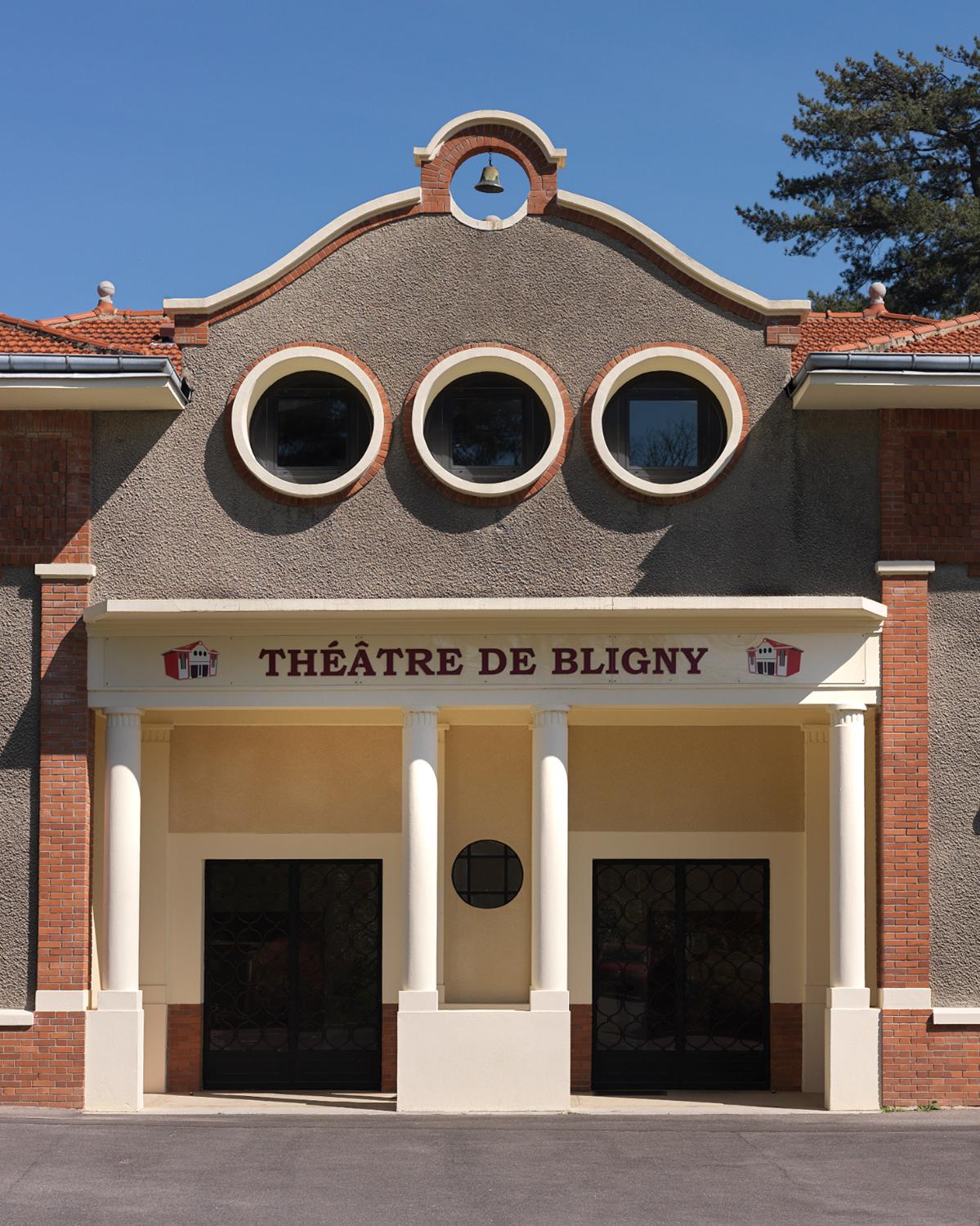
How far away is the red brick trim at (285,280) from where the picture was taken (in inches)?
643

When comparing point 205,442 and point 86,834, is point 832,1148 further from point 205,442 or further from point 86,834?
point 205,442

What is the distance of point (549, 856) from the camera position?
15.8 metres

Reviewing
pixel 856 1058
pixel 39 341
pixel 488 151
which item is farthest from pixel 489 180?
pixel 856 1058

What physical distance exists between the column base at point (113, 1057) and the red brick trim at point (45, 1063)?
0.08m

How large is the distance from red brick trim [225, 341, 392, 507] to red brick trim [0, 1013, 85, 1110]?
→ 5.58m

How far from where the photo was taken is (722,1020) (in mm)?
17828

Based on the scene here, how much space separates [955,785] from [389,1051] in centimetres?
684

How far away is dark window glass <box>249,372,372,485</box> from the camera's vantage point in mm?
16500

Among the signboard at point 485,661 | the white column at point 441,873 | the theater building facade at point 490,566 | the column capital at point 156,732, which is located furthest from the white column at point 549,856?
the column capital at point 156,732

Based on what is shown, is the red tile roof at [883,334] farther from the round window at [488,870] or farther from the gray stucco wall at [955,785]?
the round window at [488,870]

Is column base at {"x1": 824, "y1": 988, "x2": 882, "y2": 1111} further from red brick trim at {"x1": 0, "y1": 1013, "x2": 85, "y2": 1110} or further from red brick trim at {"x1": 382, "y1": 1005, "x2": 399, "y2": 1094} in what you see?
red brick trim at {"x1": 0, "y1": 1013, "x2": 85, "y2": 1110}

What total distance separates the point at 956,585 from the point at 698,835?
414 cm

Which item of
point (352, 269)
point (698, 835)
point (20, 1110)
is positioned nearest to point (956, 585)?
point (698, 835)

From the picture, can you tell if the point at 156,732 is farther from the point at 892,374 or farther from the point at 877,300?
the point at 877,300
